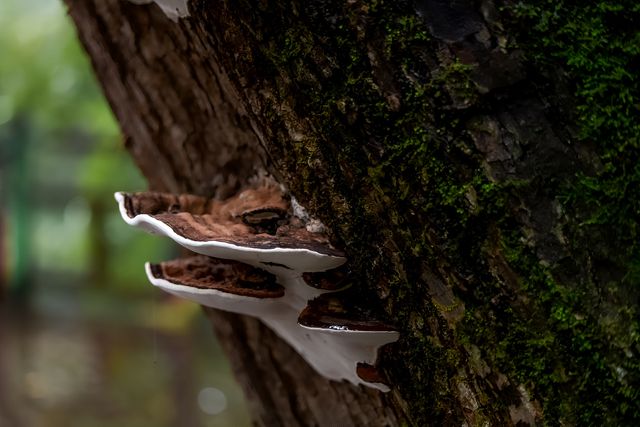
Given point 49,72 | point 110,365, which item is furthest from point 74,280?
point 49,72

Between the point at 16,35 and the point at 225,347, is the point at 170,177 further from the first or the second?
the point at 16,35

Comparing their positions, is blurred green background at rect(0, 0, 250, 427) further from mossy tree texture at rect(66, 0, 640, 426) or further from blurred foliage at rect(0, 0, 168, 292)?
mossy tree texture at rect(66, 0, 640, 426)

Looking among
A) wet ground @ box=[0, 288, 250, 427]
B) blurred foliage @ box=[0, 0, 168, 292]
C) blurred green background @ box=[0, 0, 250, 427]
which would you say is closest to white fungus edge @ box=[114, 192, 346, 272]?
blurred foliage @ box=[0, 0, 168, 292]

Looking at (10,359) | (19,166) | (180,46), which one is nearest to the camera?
(180,46)

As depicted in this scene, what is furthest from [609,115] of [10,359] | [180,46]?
[10,359]

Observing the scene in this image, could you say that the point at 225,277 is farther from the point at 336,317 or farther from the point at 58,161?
the point at 58,161

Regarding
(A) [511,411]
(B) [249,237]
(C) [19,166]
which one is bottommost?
(C) [19,166]

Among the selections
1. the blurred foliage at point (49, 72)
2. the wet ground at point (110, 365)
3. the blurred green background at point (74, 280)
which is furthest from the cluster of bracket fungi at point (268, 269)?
the wet ground at point (110, 365)

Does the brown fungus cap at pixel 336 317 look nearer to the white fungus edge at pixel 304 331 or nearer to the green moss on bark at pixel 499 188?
the white fungus edge at pixel 304 331
